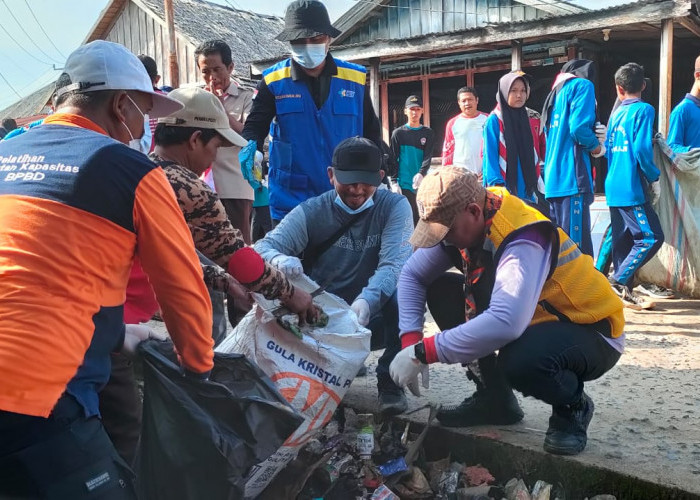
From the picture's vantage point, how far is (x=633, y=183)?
218 inches

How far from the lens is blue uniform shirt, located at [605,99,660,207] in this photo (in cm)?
550

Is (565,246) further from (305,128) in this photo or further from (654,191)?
(654,191)

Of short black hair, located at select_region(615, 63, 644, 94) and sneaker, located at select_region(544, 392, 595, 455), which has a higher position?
short black hair, located at select_region(615, 63, 644, 94)

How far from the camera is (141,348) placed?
199 cm

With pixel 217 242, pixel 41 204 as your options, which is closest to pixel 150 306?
pixel 217 242

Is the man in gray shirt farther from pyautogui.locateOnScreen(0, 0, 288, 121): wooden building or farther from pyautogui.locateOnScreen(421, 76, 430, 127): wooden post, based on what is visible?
pyautogui.locateOnScreen(0, 0, 288, 121): wooden building

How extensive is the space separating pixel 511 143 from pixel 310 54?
2.24 meters

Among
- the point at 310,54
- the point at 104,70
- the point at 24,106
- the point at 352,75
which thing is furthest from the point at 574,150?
the point at 24,106

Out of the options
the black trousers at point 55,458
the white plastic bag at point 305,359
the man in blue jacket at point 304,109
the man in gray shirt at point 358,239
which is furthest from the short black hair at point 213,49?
the black trousers at point 55,458

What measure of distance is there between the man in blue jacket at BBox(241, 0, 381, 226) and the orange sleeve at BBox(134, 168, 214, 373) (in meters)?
2.24

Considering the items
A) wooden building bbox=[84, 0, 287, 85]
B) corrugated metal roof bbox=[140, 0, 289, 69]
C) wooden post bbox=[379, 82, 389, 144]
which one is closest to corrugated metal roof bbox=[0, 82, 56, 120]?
wooden building bbox=[84, 0, 287, 85]

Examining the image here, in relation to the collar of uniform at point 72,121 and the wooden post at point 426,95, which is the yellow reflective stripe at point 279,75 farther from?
the wooden post at point 426,95

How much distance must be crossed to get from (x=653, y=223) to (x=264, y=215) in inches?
126

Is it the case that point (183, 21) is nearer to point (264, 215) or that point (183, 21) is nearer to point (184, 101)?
point (264, 215)
